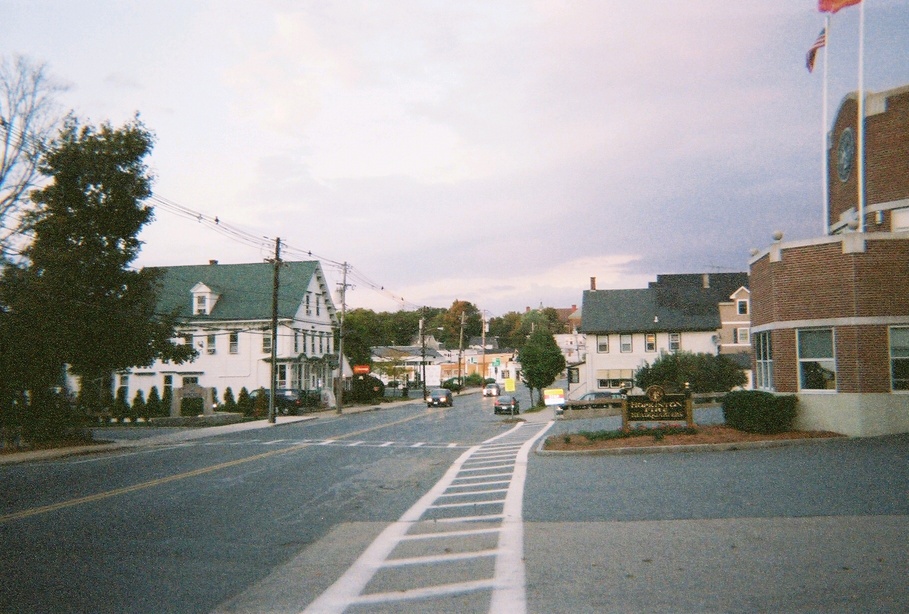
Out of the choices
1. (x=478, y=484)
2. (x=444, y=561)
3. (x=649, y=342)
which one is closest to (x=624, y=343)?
(x=649, y=342)

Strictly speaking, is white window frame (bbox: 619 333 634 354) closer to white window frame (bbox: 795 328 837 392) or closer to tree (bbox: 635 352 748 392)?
tree (bbox: 635 352 748 392)

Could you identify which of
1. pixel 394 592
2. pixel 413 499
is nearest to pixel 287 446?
pixel 413 499

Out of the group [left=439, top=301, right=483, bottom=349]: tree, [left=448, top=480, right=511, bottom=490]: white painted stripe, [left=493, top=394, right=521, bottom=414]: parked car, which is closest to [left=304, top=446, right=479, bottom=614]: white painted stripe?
[left=448, top=480, right=511, bottom=490]: white painted stripe

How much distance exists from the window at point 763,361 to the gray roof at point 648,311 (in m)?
38.6

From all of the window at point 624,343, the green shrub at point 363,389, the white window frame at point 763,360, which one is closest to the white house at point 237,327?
the green shrub at point 363,389

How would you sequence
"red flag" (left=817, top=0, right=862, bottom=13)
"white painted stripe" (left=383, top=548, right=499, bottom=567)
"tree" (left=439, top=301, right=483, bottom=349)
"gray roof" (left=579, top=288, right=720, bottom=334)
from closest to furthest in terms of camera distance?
"white painted stripe" (left=383, top=548, right=499, bottom=567), "red flag" (left=817, top=0, right=862, bottom=13), "gray roof" (left=579, top=288, right=720, bottom=334), "tree" (left=439, top=301, right=483, bottom=349)

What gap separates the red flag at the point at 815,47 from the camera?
81.6 feet

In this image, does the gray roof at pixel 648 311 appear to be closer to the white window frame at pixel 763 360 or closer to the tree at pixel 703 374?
the tree at pixel 703 374

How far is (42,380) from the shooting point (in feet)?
86.0

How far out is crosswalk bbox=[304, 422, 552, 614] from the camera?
6.68 m

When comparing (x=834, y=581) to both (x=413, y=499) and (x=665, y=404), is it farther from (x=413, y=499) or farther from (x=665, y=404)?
(x=665, y=404)

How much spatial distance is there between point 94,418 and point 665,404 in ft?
115

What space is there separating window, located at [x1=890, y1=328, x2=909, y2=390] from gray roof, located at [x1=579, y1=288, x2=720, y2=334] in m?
43.0

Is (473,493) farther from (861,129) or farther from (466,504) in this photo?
(861,129)
